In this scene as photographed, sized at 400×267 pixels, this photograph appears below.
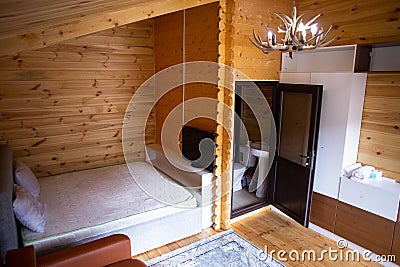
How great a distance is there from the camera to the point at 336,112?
3121 mm

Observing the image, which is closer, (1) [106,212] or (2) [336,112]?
(1) [106,212]

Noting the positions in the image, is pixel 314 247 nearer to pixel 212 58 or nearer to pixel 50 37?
pixel 212 58

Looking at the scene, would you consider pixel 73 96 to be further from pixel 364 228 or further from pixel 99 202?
pixel 364 228

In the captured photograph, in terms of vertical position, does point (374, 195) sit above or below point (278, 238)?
above

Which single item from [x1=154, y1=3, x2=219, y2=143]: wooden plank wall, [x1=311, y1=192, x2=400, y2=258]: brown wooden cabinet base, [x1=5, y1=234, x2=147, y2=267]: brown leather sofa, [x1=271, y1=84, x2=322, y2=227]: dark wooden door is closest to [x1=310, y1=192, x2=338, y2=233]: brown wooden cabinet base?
[x1=311, y1=192, x2=400, y2=258]: brown wooden cabinet base

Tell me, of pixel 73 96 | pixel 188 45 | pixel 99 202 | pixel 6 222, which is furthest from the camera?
pixel 73 96

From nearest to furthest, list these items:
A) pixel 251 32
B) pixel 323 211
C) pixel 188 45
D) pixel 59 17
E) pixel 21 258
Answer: pixel 59 17 → pixel 21 258 → pixel 251 32 → pixel 323 211 → pixel 188 45

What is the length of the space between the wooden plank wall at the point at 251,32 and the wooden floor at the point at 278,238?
6.16ft

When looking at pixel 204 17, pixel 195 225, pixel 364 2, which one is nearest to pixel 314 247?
pixel 195 225

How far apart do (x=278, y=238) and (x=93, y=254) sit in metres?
2.13

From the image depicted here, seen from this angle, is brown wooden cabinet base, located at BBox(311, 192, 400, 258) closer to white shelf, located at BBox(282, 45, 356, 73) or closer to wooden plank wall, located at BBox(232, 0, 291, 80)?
white shelf, located at BBox(282, 45, 356, 73)

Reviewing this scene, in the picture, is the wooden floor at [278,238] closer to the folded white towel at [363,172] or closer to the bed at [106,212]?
the bed at [106,212]

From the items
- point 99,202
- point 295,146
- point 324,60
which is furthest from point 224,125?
point 99,202

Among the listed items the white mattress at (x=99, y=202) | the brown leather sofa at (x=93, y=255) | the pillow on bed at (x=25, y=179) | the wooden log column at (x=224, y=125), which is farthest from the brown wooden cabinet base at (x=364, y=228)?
the pillow on bed at (x=25, y=179)
